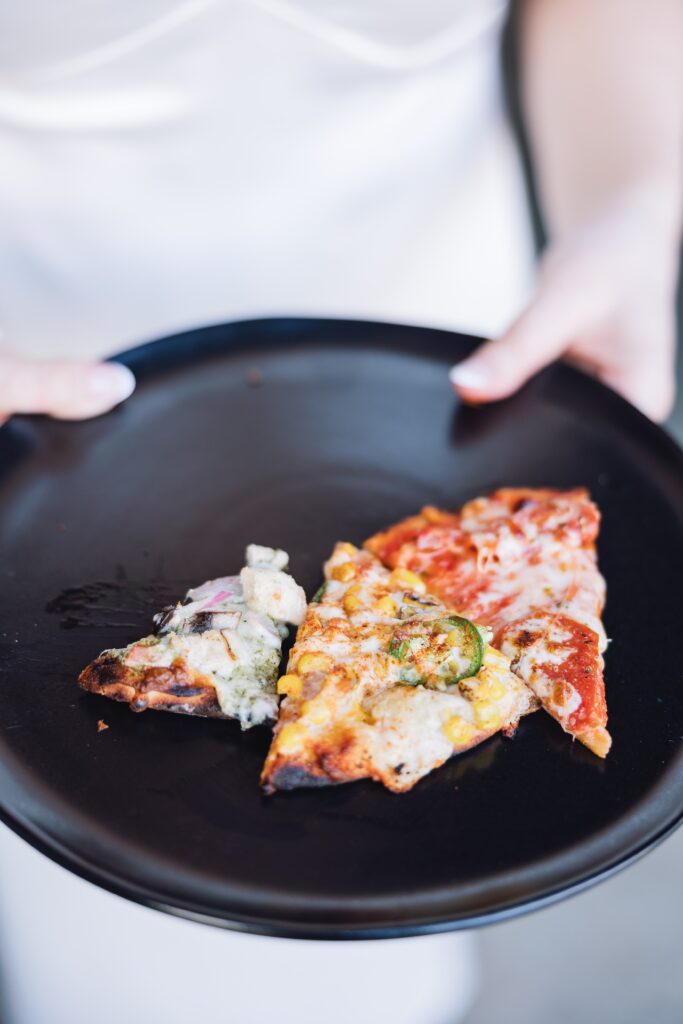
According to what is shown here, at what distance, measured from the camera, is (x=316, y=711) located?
1854mm

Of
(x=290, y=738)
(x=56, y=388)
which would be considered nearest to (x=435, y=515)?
(x=290, y=738)

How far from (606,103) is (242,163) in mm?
1372

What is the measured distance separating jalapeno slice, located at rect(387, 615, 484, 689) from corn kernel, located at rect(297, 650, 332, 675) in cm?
14

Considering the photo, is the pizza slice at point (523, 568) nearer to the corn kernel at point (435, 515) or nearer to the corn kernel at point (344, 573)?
the corn kernel at point (435, 515)

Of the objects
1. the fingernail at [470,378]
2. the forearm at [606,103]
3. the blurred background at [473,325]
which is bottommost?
the blurred background at [473,325]

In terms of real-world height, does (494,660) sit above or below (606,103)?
below

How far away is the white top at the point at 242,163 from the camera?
9.70 ft

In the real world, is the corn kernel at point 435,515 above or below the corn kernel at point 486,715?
below

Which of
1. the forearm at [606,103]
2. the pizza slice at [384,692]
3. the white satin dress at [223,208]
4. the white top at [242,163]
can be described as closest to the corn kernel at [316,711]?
the pizza slice at [384,692]

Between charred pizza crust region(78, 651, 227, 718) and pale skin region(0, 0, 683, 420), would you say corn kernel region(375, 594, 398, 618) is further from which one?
pale skin region(0, 0, 683, 420)

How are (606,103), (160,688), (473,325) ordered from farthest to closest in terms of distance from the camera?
(473,325) < (606,103) < (160,688)

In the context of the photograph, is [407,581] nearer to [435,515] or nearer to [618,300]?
[435,515]

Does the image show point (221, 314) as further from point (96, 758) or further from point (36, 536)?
point (96, 758)

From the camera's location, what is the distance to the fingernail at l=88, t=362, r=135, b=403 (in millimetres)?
2547
